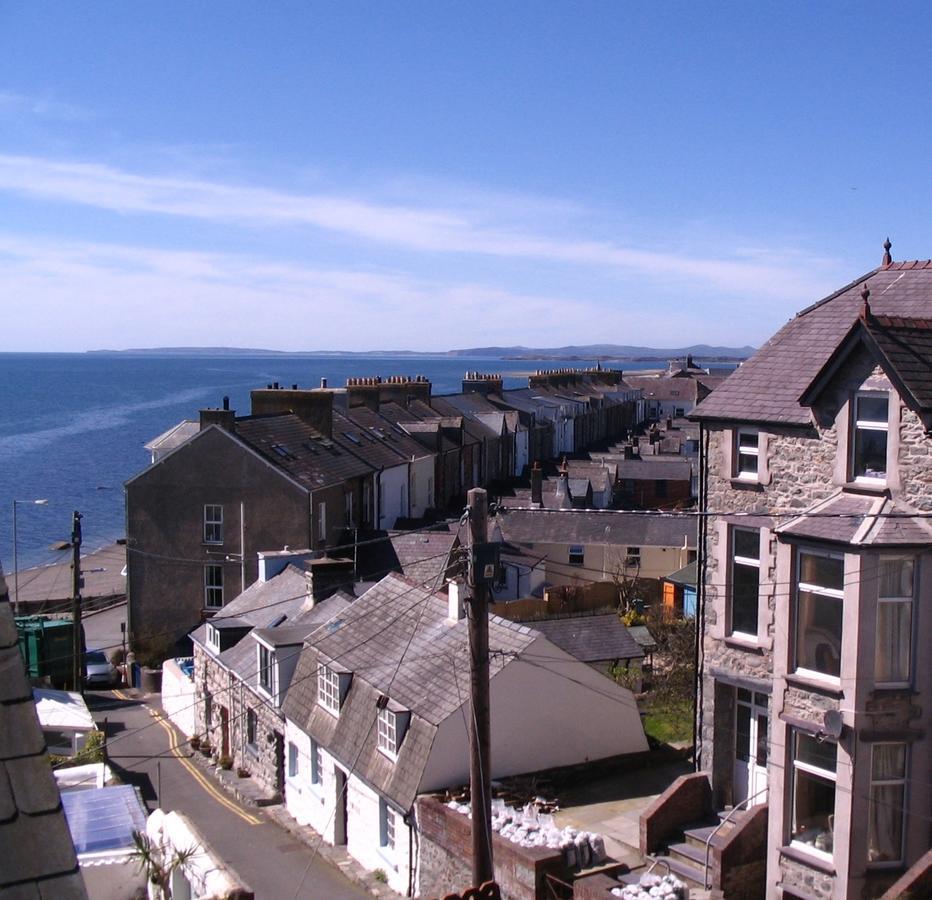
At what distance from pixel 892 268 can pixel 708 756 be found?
892 centimetres

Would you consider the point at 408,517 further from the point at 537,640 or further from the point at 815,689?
the point at 815,689

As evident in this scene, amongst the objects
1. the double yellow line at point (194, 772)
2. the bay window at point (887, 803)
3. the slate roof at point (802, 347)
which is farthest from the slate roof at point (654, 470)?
the bay window at point (887, 803)

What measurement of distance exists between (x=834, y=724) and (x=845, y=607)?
5.19ft

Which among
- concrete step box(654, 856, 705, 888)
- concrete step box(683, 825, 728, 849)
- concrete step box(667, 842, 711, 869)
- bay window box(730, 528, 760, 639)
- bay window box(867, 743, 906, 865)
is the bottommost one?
concrete step box(654, 856, 705, 888)

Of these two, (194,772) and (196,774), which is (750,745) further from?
(194,772)

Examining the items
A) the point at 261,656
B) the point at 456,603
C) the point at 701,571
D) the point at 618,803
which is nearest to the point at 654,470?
the point at 261,656

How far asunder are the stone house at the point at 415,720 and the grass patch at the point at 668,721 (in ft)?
6.80

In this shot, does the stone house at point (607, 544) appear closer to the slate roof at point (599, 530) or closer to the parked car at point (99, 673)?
the slate roof at point (599, 530)

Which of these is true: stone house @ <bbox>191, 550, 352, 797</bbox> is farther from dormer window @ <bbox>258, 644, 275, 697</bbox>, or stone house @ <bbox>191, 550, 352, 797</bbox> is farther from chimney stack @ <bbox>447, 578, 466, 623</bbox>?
chimney stack @ <bbox>447, 578, 466, 623</bbox>

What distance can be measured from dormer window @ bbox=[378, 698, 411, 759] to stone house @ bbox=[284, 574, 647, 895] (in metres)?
0.03

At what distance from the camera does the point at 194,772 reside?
27.8 metres

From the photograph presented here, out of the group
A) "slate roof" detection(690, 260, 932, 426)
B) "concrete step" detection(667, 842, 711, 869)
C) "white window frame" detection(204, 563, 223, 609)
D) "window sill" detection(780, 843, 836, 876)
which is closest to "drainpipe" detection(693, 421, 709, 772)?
"slate roof" detection(690, 260, 932, 426)

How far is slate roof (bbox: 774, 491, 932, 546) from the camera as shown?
46.1 ft

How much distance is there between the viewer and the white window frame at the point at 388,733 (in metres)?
19.5
